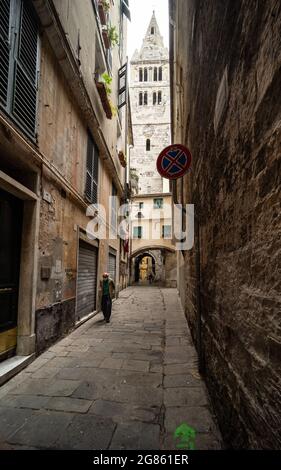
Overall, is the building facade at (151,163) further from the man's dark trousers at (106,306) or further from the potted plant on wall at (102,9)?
the man's dark trousers at (106,306)

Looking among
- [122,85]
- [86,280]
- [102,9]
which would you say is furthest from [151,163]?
[86,280]

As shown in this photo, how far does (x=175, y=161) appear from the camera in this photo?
4.22 m

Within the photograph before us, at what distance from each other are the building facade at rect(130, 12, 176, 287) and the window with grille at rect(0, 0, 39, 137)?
16.6 m

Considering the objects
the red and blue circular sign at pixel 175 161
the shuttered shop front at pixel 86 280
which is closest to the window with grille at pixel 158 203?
the shuttered shop front at pixel 86 280

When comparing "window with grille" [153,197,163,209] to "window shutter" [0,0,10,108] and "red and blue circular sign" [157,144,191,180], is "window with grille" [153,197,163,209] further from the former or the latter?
"window shutter" [0,0,10,108]

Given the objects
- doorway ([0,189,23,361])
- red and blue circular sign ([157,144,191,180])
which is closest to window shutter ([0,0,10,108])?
doorway ([0,189,23,361])

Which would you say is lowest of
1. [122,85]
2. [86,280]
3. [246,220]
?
[86,280]

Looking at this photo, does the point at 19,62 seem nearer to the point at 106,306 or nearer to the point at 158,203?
the point at 106,306

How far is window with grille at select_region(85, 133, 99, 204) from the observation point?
309 inches

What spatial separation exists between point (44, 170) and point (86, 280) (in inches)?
157

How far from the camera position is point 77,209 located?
22.3 feet
